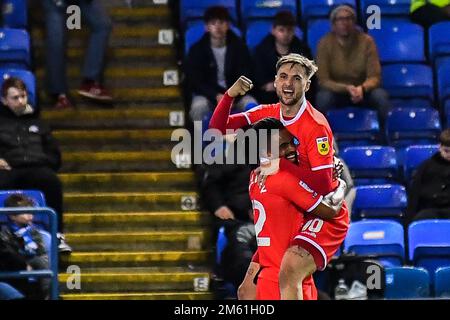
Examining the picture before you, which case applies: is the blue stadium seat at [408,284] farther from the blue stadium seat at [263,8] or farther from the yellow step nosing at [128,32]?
the yellow step nosing at [128,32]

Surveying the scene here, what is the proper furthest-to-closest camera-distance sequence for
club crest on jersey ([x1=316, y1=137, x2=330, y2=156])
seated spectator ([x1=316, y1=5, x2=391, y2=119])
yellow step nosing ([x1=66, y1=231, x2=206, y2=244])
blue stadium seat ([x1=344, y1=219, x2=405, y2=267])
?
seated spectator ([x1=316, y1=5, x2=391, y2=119]) < yellow step nosing ([x1=66, y1=231, x2=206, y2=244]) < blue stadium seat ([x1=344, y1=219, x2=405, y2=267]) < club crest on jersey ([x1=316, y1=137, x2=330, y2=156])

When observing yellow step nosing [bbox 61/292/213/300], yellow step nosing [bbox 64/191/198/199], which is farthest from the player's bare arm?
yellow step nosing [bbox 64/191/198/199]

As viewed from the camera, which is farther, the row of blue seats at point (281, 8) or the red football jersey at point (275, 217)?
the row of blue seats at point (281, 8)

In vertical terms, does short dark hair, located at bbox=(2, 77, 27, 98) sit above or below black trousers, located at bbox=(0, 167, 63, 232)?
above

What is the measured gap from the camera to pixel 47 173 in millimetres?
11555

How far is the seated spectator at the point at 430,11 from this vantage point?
526 inches

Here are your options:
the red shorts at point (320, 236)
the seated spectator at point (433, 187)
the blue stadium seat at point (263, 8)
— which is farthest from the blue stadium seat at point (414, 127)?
the red shorts at point (320, 236)

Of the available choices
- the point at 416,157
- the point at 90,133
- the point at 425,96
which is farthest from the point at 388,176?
the point at 90,133

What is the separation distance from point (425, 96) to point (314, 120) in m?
3.03

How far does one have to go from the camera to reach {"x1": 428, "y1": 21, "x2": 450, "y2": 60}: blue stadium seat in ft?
43.1

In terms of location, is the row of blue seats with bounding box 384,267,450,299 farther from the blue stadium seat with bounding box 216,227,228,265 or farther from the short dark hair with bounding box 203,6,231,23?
the short dark hair with bounding box 203,6,231,23

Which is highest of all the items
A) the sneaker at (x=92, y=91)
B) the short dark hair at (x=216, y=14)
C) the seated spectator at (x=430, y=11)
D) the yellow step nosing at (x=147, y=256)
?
the short dark hair at (x=216, y=14)

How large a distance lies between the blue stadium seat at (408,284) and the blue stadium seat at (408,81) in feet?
7.83
